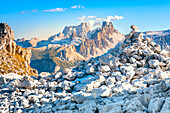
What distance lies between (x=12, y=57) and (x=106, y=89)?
141402 mm

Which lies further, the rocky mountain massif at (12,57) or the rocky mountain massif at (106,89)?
the rocky mountain massif at (12,57)

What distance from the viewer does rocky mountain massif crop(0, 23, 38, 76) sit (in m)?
126

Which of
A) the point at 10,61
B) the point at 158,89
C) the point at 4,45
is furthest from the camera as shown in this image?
the point at 4,45

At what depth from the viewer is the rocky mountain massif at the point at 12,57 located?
126 meters

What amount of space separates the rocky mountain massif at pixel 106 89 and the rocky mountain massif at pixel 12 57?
104572mm

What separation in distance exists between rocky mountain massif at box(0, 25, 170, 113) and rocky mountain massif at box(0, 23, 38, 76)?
10457cm

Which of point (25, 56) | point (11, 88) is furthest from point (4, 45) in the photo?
point (11, 88)

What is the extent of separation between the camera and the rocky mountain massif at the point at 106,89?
1248cm

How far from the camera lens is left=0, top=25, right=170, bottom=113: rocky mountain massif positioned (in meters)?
12.5

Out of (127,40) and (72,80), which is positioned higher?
(127,40)

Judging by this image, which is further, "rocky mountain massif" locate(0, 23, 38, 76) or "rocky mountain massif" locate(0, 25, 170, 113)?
"rocky mountain massif" locate(0, 23, 38, 76)

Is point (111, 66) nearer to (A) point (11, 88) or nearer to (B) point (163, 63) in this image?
(B) point (163, 63)

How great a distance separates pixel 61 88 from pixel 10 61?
127849 mm

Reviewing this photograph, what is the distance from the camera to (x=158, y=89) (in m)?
14.5
